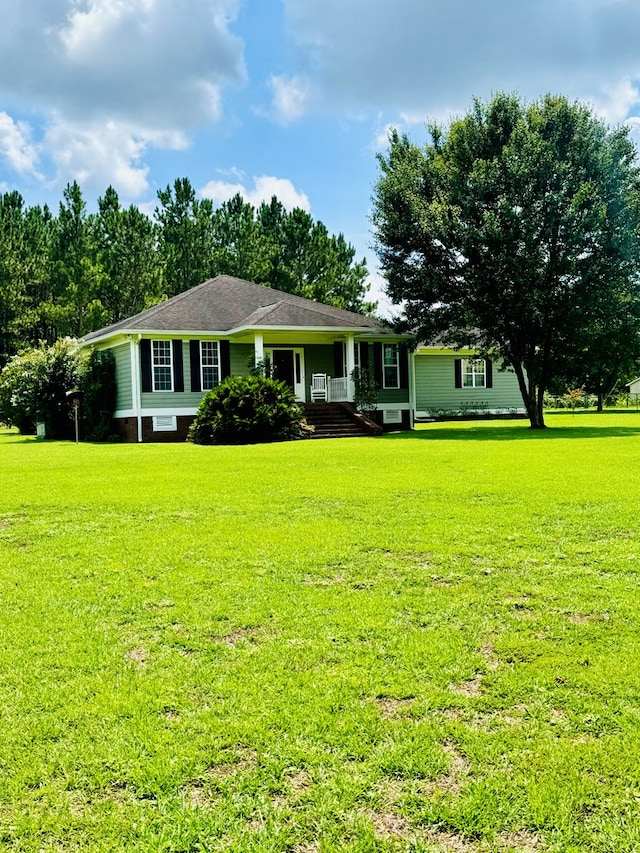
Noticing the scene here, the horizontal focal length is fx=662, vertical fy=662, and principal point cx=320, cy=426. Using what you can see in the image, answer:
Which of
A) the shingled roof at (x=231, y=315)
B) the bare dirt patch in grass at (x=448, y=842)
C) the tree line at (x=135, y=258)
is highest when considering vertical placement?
the tree line at (x=135, y=258)

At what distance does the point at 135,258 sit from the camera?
3481 cm

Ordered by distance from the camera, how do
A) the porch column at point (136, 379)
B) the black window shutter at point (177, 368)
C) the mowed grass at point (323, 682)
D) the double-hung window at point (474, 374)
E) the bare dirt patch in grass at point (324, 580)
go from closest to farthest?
the mowed grass at point (323, 682) < the bare dirt patch in grass at point (324, 580) < the porch column at point (136, 379) < the black window shutter at point (177, 368) < the double-hung window at point (474, 374)

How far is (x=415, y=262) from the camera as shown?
22.1 metres

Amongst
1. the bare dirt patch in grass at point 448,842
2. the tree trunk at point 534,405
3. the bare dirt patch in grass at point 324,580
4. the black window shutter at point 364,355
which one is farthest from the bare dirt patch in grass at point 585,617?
the black window shutter at point 364,355

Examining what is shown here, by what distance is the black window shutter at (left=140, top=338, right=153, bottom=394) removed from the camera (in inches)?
782

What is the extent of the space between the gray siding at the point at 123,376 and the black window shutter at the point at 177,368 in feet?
4.54

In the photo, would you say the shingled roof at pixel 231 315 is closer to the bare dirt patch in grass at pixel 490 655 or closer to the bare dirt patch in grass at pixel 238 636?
the bare dirt patch in grass at pixel 238 636

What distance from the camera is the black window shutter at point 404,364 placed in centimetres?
2338

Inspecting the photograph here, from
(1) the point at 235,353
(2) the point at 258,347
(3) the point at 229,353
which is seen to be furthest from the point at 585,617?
(1) the point at 235,353

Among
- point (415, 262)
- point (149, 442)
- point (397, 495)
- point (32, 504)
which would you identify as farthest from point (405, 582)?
point (415, 262)

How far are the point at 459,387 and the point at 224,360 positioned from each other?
12503 mm

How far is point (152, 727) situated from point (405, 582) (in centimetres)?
213

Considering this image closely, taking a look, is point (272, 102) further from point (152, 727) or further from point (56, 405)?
point (152, 727)

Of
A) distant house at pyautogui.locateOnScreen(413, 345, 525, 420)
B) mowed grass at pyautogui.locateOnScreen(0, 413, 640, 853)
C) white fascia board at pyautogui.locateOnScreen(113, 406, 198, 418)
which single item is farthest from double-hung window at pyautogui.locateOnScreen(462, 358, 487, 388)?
mowed grass at pyautogui.locateOnScreen(0, 413, 640, 853)
